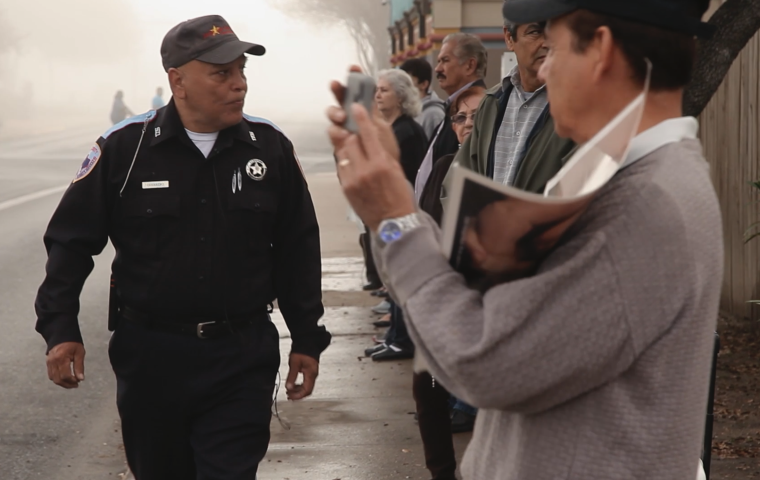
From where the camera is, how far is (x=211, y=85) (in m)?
3.80

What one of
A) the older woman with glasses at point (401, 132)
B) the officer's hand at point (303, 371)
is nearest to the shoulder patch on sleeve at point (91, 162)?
the officer's hand at point (303, 371)

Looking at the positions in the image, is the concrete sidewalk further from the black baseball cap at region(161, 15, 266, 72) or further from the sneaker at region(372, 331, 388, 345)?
the black baseball cap at region(161, 15, 266, 72)

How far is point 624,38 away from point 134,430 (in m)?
2.57

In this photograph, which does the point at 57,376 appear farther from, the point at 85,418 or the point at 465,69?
the point at 465,69

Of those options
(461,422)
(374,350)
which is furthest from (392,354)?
(461,422)

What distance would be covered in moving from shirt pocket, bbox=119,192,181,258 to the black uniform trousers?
27 centimetres

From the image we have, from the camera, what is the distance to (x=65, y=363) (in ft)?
12.1

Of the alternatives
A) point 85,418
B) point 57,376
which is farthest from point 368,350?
point 57,376

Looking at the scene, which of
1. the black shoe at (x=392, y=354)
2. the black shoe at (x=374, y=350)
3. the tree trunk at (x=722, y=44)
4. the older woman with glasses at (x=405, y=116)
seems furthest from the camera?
the black shoe at (x=374, y=350)

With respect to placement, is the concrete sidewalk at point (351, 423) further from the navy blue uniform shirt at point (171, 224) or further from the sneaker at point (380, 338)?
the navy blue uniform shirt at point (171, 224)

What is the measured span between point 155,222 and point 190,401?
62 centimetres

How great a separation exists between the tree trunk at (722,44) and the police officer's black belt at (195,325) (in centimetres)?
395

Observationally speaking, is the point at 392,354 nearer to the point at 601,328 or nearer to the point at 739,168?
the point at 739,168

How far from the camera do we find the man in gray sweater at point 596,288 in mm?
1437
